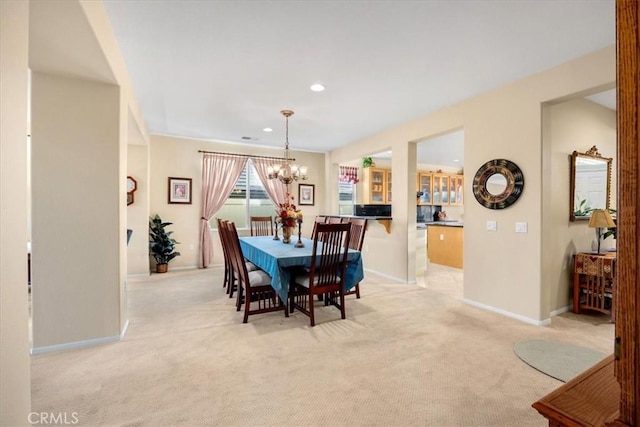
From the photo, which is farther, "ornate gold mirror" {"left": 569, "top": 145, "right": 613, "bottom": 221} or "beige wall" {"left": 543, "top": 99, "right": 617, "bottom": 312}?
"ornate gold mirror" {"left": 569, "top": 145, "right": 613, "bottom": 221}

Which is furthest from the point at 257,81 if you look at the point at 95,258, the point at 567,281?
the point at 567,281

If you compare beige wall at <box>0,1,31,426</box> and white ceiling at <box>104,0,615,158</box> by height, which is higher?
white ceiling at <box>104,0,615,158</box>

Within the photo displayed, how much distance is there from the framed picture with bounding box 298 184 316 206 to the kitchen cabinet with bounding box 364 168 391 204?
132 centimetres

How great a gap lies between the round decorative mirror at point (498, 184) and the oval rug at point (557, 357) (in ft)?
4.69

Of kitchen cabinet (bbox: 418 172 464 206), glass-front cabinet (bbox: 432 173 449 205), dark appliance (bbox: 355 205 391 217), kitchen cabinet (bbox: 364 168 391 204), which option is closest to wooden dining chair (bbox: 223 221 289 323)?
dark appliance (bbox: 355 205 391 217)

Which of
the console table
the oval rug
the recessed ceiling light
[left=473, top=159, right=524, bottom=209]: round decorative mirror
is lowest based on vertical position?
the oval rug

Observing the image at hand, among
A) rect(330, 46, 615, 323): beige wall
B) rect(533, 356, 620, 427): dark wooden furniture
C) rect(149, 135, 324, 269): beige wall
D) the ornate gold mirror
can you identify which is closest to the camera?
rect(533, 356, 620, 427): dark wooden furniture

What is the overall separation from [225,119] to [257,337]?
3.26 metres

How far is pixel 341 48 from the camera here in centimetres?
261

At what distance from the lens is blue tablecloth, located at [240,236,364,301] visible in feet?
10.2

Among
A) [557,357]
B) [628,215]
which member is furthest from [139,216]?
[628,215]

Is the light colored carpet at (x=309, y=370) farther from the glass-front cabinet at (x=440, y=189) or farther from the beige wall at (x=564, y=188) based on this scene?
the glass-front cabinet at (x=440, y=189)

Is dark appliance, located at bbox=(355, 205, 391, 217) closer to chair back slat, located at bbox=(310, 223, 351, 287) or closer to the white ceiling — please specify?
the white ceiling

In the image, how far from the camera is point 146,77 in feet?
10.5
